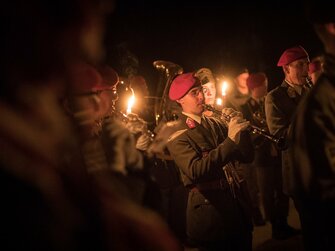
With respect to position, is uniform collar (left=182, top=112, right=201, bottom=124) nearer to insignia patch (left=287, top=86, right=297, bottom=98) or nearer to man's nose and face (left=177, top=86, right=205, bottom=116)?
man's nose and face (left=177, top=86, right=205, bottom=116)

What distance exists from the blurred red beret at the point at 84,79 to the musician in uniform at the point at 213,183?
5.70 feet

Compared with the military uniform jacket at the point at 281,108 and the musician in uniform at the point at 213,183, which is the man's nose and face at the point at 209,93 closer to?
the military uniform jacket at the point at 281,108

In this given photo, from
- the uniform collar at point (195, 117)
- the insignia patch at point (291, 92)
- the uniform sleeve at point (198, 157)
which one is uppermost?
the insignia patch at point (291, 92)

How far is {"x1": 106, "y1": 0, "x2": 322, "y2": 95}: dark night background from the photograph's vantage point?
1259 centimetres

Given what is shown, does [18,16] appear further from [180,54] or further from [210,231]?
[180,54]

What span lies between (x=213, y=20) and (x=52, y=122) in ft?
43.9

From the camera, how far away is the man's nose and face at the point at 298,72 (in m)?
5.29

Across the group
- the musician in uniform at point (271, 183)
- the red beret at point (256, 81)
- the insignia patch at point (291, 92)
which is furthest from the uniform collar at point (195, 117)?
the red beret at point (256, 81)

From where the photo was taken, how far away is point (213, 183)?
3807 mm

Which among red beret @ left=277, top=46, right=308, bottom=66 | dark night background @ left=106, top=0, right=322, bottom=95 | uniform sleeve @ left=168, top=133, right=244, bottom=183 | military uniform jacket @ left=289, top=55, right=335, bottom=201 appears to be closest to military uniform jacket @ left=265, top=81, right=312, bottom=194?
red beret @ left=277, top=46, right=308, bottom=66

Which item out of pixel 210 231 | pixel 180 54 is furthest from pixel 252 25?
pixel 210 231

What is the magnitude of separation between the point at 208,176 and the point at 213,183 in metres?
0.21

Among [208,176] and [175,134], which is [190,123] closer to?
[175,134]

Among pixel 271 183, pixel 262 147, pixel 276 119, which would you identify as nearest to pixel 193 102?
pixel 276 119
